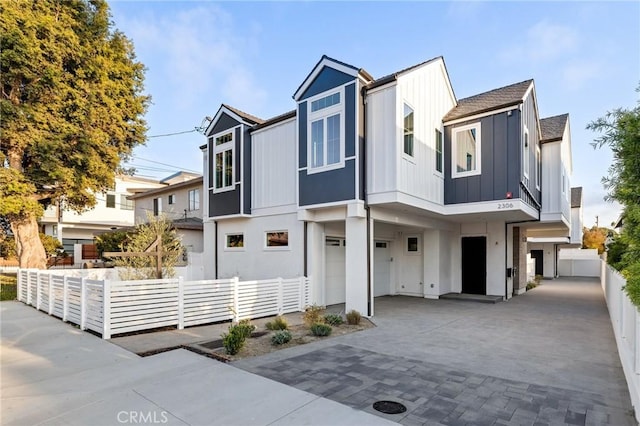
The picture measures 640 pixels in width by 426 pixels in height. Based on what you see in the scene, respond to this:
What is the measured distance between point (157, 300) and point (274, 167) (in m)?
5.85

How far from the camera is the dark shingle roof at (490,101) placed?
10.3 metres

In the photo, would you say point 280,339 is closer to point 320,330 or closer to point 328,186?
point 320,330

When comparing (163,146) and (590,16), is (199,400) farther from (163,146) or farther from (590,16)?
(163,146)

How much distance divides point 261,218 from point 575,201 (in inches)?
945

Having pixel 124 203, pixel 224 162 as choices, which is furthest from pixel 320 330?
pixel 124 203

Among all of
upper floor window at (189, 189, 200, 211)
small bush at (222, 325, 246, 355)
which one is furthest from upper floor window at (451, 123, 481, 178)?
upper floor window at (189, 189, 200, 211)

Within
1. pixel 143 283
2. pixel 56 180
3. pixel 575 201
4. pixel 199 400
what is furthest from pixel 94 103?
pixel 575 201

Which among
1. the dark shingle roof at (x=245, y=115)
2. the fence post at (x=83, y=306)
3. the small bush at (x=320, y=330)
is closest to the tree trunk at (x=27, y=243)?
the fence post at (x=83, y=306)

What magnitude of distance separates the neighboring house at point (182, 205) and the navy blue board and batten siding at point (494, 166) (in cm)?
1277

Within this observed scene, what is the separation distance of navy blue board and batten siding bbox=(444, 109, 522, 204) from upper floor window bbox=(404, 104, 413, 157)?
2.38 m

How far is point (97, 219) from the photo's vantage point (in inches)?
1165

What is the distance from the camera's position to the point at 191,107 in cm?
2083

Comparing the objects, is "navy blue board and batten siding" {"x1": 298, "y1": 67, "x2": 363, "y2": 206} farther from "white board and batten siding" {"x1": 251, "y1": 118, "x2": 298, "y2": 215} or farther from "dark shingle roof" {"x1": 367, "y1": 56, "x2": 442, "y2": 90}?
"white board and batten siding" {"x1": 251, "y1": 118, "x2": 298, "y2": 215}

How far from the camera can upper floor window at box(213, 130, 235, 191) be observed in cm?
1291
